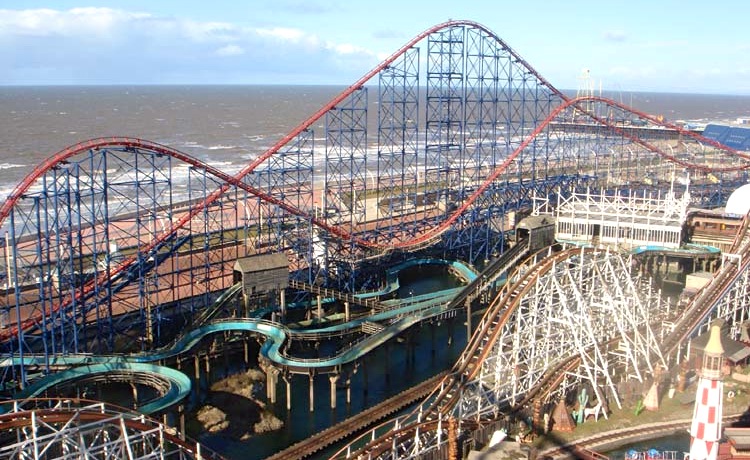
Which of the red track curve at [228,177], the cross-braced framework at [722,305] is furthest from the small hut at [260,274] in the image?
the cross-braced framework at [722,305]

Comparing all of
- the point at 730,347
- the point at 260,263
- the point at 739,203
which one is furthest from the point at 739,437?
the point at 739,203

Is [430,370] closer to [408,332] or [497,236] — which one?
[408,332]

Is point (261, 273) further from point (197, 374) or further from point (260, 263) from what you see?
point (197, 374)

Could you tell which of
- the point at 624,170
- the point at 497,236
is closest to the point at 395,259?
the point at 497,236

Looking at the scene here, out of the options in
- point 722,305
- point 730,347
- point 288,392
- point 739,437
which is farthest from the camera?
point 722,305

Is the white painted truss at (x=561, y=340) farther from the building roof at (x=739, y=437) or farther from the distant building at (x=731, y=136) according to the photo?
the distant building at (x=731, y=136)

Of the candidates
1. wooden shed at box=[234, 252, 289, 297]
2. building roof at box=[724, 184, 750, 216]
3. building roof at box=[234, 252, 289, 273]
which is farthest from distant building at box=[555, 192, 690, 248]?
wooden shed at box=[234, 252, 289, 297]

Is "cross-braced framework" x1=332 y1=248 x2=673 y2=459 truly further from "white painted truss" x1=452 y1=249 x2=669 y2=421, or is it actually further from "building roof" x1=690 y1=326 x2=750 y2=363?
"building roof" x1=690 y1=326 x2=750 y2=363
